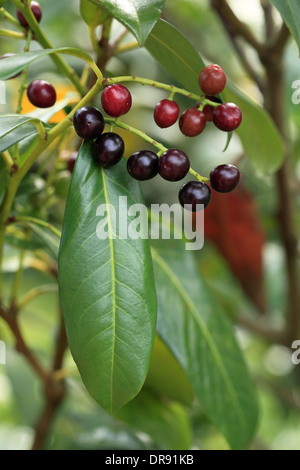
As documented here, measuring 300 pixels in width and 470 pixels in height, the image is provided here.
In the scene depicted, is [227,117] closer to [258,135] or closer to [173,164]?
[173,164]

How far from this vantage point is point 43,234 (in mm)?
653

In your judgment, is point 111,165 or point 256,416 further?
point 256,416

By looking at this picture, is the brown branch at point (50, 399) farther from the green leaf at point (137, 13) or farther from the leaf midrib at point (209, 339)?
the green leaf at point (137, 13)

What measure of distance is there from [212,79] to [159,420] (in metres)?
0.58

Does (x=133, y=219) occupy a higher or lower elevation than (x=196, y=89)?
lower

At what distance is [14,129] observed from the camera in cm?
47

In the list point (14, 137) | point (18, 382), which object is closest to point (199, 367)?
point (14, 137)

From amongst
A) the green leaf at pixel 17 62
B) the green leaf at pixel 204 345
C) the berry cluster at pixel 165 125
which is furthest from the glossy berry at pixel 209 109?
the green leaf at pixel 204 345

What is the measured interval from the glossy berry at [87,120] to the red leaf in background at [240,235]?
2.73 feet

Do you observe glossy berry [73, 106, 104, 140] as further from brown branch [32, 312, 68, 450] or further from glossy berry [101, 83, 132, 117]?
brown branch [32, 312, 68, 450]

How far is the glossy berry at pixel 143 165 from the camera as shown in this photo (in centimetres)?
50

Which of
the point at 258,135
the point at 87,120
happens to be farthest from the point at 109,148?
the point at 258,135

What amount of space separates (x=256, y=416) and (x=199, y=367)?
13 centimetres
